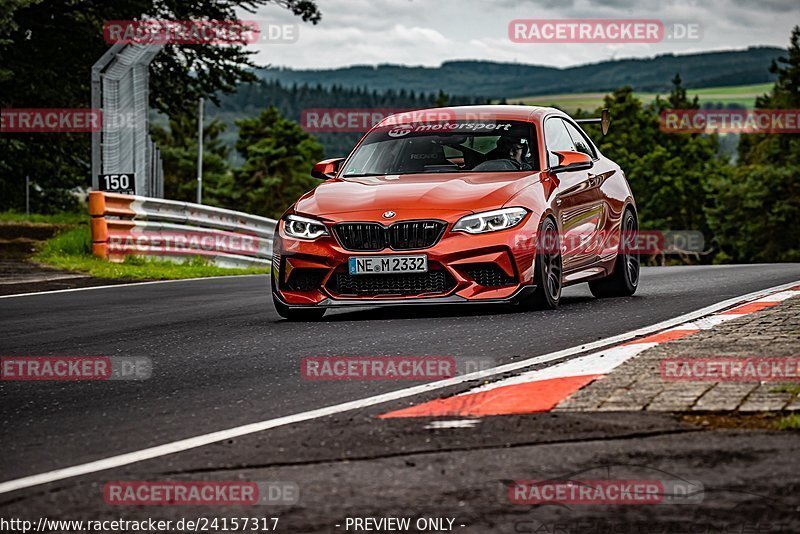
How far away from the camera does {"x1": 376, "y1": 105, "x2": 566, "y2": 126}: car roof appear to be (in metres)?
11.4

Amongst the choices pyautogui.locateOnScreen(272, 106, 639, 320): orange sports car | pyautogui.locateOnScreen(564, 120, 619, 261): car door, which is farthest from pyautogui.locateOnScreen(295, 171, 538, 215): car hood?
pyautogui.locateOnScreen(564, 120, 619, 261): car door

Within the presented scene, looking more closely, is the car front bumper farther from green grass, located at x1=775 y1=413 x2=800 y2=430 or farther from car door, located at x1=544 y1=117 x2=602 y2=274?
green grass, located at x1=775 y1=413 x2=800 y2=430

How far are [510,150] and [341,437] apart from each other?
6118 mm

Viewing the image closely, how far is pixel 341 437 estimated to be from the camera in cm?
527

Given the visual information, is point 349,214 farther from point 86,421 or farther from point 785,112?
point 785,112

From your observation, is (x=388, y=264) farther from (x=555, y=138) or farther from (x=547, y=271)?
(x=555, y=138)

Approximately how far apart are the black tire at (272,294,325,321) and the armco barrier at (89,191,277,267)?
8.55m

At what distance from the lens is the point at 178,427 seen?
5.67 metres

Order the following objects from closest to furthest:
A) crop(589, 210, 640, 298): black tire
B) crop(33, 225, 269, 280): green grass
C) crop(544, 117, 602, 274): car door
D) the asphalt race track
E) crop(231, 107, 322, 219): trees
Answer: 1. the asphalt race track
2. crop(544, 117, 602, 274): car door
3. crop(589, 210, 640, 298): black tire
4. crop(33, 225, 269, 280): green grass
5. crop(231, 107, 322, 219): trees

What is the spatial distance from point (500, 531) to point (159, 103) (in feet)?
90.9

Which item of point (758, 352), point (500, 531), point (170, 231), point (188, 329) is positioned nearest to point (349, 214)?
point (188, 329)

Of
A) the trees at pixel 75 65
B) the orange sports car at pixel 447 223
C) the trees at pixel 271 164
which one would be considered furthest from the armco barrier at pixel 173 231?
the trees at pixel 271 164

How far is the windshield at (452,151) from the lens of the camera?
1099 centimetres

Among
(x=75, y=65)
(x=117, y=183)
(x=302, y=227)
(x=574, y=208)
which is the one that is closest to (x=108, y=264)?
(x=117, y=183)
